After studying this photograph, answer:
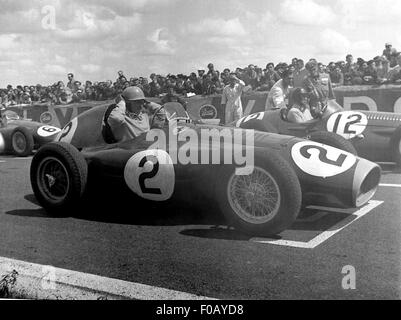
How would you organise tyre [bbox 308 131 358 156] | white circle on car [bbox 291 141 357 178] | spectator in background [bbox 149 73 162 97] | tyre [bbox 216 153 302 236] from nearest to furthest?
tyre [bbox 216 153 302 236]
white circle on car [bbox 291 141 357 178]
tyre [bbox 308 131 358 156]
spectator in background [bbox 149 73 162 97]

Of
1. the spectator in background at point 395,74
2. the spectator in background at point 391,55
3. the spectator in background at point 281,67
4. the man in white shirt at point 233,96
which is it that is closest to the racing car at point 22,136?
the man in white shirt at point 233,96

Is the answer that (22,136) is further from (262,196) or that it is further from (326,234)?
(326,234)

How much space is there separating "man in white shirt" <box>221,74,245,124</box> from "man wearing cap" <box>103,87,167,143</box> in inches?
260

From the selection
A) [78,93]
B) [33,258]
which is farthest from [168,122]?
[78,93]

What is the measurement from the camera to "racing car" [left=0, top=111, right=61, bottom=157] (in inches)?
388

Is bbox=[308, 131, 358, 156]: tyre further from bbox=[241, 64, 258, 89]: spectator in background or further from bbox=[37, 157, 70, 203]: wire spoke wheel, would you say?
bbox=[241, 64, 258, 89]: spectator in background

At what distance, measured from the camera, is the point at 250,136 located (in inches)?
174

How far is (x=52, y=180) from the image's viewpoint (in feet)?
15.9

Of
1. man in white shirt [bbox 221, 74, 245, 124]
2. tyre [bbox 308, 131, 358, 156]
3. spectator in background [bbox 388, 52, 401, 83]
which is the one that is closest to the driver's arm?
man in white shirt [bbox 221, 74, 245, 124]

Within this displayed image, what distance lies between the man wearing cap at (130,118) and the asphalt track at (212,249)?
0.64 metres

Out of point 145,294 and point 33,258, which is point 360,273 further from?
point 33,258

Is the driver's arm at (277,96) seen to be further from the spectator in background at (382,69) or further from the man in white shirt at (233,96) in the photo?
the spectator in background at (382,69)

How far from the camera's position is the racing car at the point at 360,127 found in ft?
22.7
